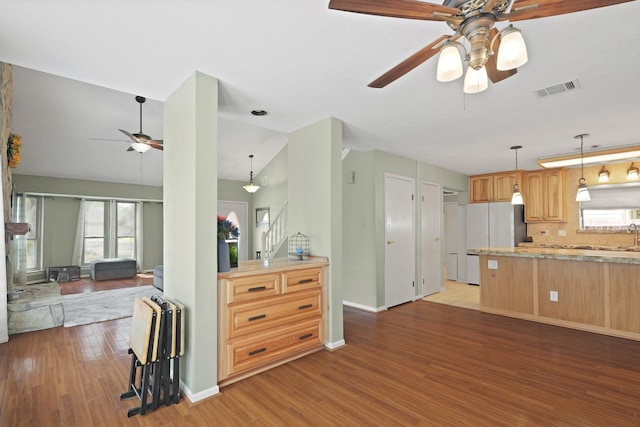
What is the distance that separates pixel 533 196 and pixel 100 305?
8245 mm

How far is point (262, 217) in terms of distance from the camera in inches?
354

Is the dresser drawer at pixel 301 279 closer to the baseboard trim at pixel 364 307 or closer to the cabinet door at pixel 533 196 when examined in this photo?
the baseboard trim at pixel 364 307

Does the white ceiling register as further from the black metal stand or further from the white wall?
the black metal stand

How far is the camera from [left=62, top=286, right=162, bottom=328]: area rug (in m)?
4.30

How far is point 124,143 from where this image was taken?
642 centimetres

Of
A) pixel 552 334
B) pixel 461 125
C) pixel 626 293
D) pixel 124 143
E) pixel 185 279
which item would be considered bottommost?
pixel 552 334

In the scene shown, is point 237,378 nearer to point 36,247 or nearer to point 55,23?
point 55,23

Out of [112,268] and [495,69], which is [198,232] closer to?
[495,69]

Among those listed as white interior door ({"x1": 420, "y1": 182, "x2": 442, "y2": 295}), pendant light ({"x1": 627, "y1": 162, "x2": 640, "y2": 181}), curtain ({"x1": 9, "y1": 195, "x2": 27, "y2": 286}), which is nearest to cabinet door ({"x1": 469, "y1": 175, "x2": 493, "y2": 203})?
white interior door ({"x1": 420, "y1": 182, "x2": 442, "y2": 295})

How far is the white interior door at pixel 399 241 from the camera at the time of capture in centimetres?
495

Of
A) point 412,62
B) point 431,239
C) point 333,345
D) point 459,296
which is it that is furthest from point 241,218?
point 412,62

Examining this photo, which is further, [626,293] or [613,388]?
[626,293]

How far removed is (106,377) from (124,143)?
5.20 meters

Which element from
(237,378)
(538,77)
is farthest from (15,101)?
(538,77)
